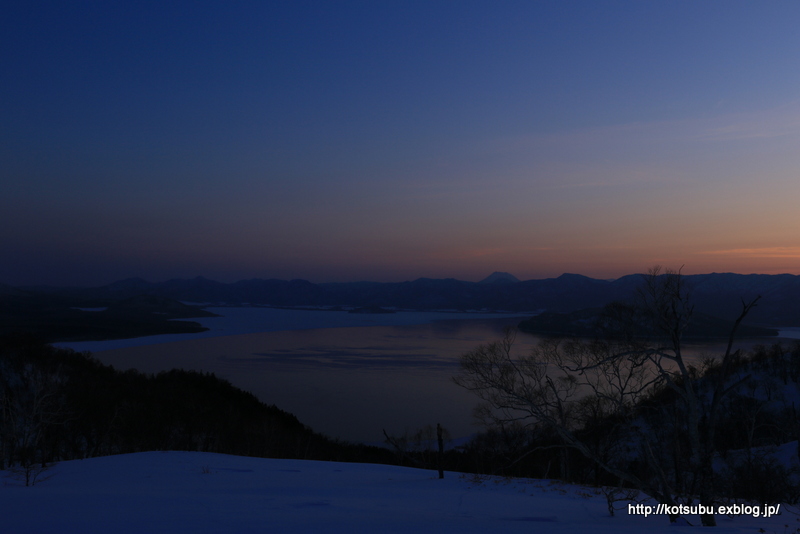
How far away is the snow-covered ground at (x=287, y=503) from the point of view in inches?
212

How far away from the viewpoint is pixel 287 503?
6957mm

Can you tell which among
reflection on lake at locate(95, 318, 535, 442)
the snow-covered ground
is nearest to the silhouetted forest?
reflection on lake at locate(95, 318, 535, 442)

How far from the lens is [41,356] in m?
31.6

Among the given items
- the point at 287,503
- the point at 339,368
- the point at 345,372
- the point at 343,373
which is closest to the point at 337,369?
the point at 339,368

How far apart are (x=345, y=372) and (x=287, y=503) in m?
38.2

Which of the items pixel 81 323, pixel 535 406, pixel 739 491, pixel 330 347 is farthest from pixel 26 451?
pixel 81 323

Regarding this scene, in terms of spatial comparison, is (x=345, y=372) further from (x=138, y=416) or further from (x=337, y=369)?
(x=138, y=416)

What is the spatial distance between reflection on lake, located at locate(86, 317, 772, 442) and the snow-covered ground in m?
18.3

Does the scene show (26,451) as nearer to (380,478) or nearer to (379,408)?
(380,478)

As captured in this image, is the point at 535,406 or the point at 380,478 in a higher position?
the point at 535,406

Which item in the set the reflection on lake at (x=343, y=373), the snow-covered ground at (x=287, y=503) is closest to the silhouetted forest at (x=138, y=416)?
the reflection on lake at (x=343, y=373)

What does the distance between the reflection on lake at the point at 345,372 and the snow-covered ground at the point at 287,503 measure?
18.3 meters

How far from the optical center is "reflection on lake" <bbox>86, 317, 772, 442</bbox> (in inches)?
1225

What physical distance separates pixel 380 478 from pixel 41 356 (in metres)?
30.7
